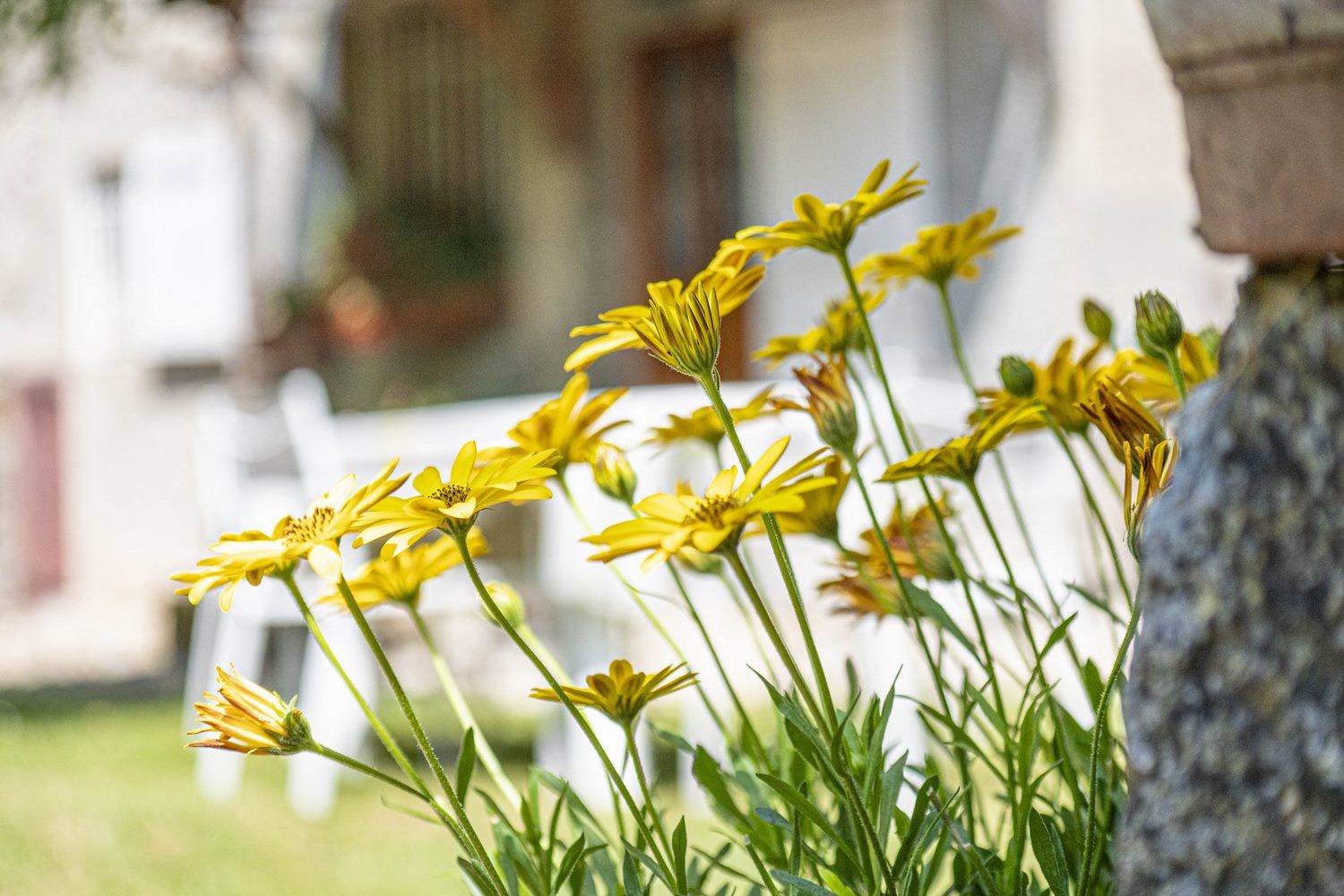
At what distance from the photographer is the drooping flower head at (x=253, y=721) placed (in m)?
0.52

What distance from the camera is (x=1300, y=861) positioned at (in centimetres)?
45

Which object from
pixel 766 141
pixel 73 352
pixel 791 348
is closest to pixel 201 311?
pixel 73 352

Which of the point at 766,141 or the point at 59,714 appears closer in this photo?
the point at 59,714

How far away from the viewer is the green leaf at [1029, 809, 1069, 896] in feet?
1.63

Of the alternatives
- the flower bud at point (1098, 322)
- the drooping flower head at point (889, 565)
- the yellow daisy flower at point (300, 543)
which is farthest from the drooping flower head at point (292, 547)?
the flower bud at point (1098, 322)

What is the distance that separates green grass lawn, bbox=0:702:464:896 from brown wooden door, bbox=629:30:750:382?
9.98 ft

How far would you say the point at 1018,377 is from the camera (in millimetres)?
629

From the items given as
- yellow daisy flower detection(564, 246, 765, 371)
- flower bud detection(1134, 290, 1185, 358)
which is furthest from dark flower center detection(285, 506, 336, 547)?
flower bud detection(1134, 290, 1185, 358)

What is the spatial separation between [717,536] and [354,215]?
6445mm

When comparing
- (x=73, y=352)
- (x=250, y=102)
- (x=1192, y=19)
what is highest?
(x=250, y=102)

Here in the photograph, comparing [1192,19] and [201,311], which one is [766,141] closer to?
[201,311]

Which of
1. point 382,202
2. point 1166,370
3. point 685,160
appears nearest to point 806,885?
point 1166,370

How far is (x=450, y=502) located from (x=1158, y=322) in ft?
0.92

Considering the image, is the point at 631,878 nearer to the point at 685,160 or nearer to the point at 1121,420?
the point at 1121,420
